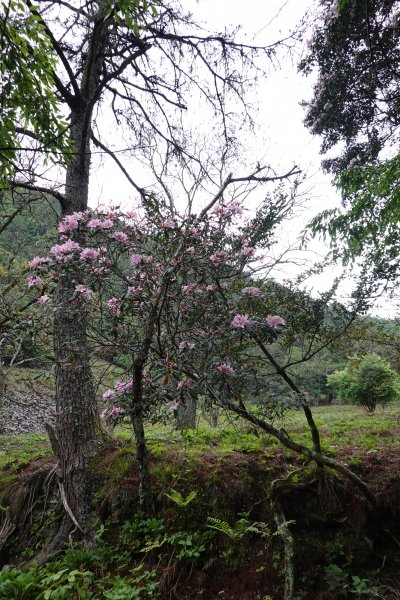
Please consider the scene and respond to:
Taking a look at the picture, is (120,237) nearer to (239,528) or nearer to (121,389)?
(121,389)

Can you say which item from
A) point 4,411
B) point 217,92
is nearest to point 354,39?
point 217,92

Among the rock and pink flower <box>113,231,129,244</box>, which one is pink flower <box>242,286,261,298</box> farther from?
the rock

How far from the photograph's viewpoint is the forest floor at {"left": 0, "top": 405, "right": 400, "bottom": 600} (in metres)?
2.54

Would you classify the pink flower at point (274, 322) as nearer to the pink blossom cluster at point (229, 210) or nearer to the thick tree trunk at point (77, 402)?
the pink blossom cluster at point (229, 210)

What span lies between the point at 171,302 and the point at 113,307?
1.32ft

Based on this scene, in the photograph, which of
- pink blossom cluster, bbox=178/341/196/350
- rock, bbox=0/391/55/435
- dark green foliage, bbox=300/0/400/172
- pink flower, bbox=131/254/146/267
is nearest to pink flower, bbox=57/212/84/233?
pink flower, bbox=131/254/146/267

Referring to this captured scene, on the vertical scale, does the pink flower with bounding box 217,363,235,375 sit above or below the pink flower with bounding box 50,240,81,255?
below

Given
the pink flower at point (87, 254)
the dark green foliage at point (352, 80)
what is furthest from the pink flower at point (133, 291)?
the dark green foliage at point (352, 80)

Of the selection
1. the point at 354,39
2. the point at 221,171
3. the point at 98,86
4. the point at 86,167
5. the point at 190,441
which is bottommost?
the point at 190,441

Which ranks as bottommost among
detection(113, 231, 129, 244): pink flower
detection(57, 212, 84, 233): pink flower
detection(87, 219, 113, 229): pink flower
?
detection(113, 231, 129, 244): pink flower

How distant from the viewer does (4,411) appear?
12.1 meters

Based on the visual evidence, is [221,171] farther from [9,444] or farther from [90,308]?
[9,444]

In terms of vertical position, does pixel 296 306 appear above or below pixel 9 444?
above

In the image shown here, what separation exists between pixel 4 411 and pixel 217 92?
38.4 feet
